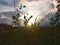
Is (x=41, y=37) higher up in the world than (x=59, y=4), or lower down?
lower down

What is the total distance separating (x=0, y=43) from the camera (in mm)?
7328

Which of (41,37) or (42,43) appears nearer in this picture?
(42,43)

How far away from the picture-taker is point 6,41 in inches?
298

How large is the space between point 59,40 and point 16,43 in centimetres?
174

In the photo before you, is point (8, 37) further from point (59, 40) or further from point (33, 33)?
point (59, 40)

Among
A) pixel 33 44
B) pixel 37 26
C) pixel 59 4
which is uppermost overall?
pixel 59 4

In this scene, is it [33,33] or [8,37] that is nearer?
[8,37]

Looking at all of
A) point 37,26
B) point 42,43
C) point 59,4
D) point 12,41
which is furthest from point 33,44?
point 59,4

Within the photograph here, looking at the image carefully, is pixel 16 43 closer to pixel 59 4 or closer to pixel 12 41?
pixel 12 41

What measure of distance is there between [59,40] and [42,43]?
786 millimetres

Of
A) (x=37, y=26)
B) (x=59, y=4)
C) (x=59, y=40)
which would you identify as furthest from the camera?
(x=59, y=4)

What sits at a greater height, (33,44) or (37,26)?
(37,26)

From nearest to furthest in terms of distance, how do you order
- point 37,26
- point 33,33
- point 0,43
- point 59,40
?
point 0,43 → point 59,40 → point 33,33 → point 37,26

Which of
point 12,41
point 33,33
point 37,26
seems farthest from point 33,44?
point 37,26
